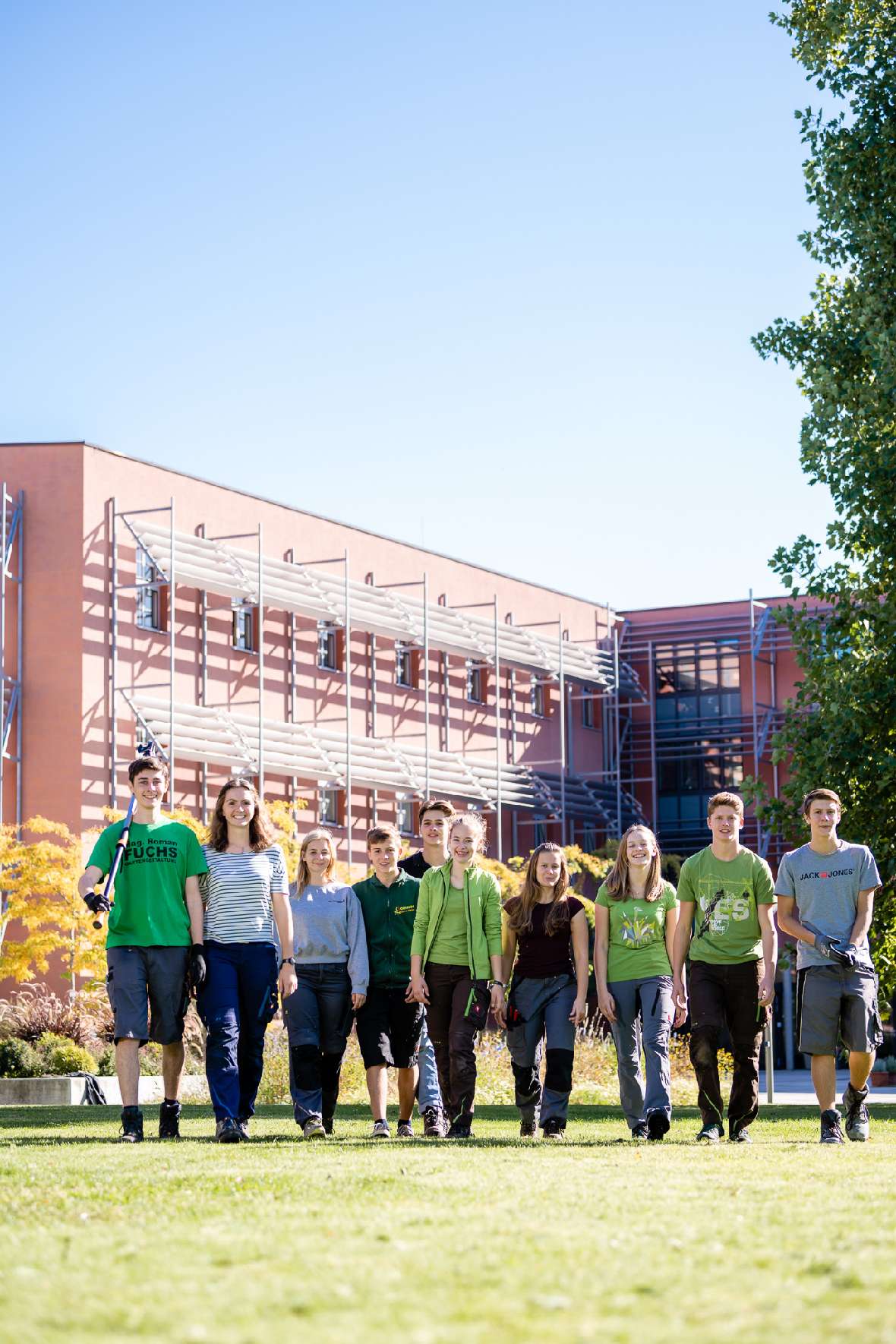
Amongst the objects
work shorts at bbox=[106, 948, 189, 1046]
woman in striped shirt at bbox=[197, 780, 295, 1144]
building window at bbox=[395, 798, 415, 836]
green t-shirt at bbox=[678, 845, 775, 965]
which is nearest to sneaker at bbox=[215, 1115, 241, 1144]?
woman in striped shirt at bbox=[197, 780, 295, 1144]

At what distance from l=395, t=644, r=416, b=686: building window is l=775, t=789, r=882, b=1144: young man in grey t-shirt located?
36623 mm

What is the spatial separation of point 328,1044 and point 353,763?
32.5 metres

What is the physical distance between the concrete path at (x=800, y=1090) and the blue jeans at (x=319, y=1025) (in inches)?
A: 411

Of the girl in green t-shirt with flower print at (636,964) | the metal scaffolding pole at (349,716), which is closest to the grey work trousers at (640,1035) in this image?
the girl in green t-shirt with flower print at (636,964)

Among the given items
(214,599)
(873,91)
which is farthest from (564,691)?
(873,91)

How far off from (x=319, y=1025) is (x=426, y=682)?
1332 inches

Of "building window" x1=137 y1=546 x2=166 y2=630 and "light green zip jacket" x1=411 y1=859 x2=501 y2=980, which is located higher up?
"building window" x1=137 y1=546 x2=166 y2=630

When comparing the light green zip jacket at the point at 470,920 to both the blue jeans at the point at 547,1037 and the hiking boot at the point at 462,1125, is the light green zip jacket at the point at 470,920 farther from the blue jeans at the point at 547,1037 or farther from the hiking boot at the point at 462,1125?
the hiking boot at the point at 462,1125

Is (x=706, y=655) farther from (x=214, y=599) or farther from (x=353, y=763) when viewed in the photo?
(x=214, y=599)

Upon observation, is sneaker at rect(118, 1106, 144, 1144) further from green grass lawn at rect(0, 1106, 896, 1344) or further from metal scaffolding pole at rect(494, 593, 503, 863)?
metal scaffolding pole at rect(494, 593, 503, 863)

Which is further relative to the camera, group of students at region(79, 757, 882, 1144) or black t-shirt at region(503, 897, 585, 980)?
black t-shirt at region(503, 897, 585, 980)

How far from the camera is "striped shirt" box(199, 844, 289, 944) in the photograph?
10.6 meters

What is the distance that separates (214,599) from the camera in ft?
135

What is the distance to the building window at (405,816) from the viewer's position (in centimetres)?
4641
